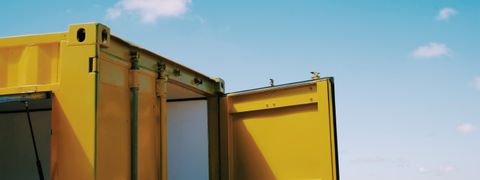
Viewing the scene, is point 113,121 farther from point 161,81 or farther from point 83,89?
point 161,81

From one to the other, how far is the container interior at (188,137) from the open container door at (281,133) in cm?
34

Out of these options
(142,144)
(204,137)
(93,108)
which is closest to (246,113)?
(204,137)

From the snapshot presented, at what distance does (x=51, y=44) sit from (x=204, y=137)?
3.00m

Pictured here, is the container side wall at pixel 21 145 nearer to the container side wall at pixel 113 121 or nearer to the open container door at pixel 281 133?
the open container door at pixel 281 133

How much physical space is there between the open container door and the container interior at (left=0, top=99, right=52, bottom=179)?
2792mm

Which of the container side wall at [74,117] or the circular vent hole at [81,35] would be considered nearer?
the container side wall at [74,117]

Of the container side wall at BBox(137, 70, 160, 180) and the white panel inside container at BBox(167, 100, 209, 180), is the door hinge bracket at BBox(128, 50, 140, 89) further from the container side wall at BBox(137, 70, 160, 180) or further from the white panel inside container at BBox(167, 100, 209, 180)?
the white panel inside container at BBox(167, 100, 209, 180)

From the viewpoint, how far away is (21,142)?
8.35 meters

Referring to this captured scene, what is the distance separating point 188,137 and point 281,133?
1.41 m

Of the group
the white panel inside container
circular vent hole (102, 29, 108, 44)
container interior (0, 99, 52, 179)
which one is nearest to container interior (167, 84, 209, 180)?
the white panel inside container

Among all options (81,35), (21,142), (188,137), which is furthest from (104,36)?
(21,142)

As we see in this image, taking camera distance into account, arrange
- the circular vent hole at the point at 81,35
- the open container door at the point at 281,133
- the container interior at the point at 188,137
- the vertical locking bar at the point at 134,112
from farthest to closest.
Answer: the container interior at the point at 188,137 < the open container door at the point at 281,133 < the vertical locking bar at the point at 134,112 < the circular vent hole at the point at 81,35

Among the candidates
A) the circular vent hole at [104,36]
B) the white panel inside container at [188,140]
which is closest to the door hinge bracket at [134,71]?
the circular vent hole at [104,36]

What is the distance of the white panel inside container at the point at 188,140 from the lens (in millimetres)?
7691
